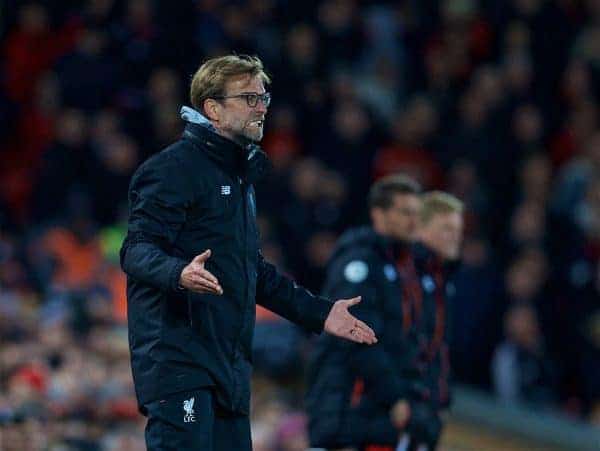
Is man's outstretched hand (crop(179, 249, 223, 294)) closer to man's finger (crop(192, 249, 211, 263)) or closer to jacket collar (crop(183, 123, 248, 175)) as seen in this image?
man's finger (crop(192, 249, 211, 263))

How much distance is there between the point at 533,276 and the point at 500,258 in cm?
69

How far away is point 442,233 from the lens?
7.95m

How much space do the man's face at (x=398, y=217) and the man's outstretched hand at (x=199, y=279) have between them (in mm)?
2849

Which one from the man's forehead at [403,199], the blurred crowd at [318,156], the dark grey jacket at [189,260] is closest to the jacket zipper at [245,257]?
the dark grey jacket at [189,260]

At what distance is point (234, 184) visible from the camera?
5262 mm

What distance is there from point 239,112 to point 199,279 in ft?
2.55

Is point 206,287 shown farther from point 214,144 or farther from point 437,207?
point 437,207

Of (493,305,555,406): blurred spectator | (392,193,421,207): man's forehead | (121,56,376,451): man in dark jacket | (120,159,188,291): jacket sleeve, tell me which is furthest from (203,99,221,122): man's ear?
(493,305,555,406): blurred spectator

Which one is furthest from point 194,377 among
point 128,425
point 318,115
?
point 318,115

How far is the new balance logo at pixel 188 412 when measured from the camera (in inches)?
198

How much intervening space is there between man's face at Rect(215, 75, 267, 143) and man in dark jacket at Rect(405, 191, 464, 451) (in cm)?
251

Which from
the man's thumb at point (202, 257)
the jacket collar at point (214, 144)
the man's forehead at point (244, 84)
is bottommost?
the man's thumb at point (202, 257)

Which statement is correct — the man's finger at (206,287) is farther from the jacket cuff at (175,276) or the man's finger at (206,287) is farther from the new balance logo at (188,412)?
the new balance logo at (188,412)

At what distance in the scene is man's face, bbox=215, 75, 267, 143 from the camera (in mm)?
5266
